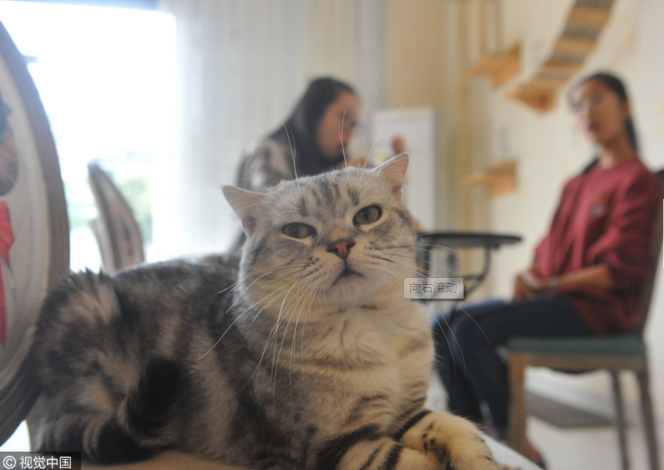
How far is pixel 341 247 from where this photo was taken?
0.70m

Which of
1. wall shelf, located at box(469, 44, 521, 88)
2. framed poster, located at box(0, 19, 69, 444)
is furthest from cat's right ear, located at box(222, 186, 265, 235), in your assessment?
wall shelf, located at box(469, 44, 521, 88)

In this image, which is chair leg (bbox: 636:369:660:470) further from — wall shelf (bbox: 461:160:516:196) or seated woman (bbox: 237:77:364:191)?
wall shelf (bbox: 461:160:516:196)

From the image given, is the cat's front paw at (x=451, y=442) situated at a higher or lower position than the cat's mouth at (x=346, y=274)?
lower

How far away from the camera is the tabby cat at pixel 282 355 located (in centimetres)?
67

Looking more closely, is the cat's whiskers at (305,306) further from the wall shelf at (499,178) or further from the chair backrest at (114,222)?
the wall shelf at (499,178)

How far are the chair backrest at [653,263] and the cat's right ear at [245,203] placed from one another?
4.87 feet

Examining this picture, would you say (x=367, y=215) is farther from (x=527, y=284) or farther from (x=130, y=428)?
(x=527, y=284)

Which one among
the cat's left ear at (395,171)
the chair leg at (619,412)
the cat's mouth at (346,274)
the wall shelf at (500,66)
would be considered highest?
the wall shelf at (500,66)

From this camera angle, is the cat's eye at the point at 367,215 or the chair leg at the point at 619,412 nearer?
the cat's eye at the point at 367,215

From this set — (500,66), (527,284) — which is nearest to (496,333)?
(527,284)

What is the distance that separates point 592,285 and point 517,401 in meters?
0.49

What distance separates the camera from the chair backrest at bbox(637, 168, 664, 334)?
1629 millimetres

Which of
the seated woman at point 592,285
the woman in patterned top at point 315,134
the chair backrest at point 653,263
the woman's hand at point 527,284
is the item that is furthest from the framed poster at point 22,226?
the chair backrest at point 653,263

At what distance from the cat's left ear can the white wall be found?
1.55 meters
